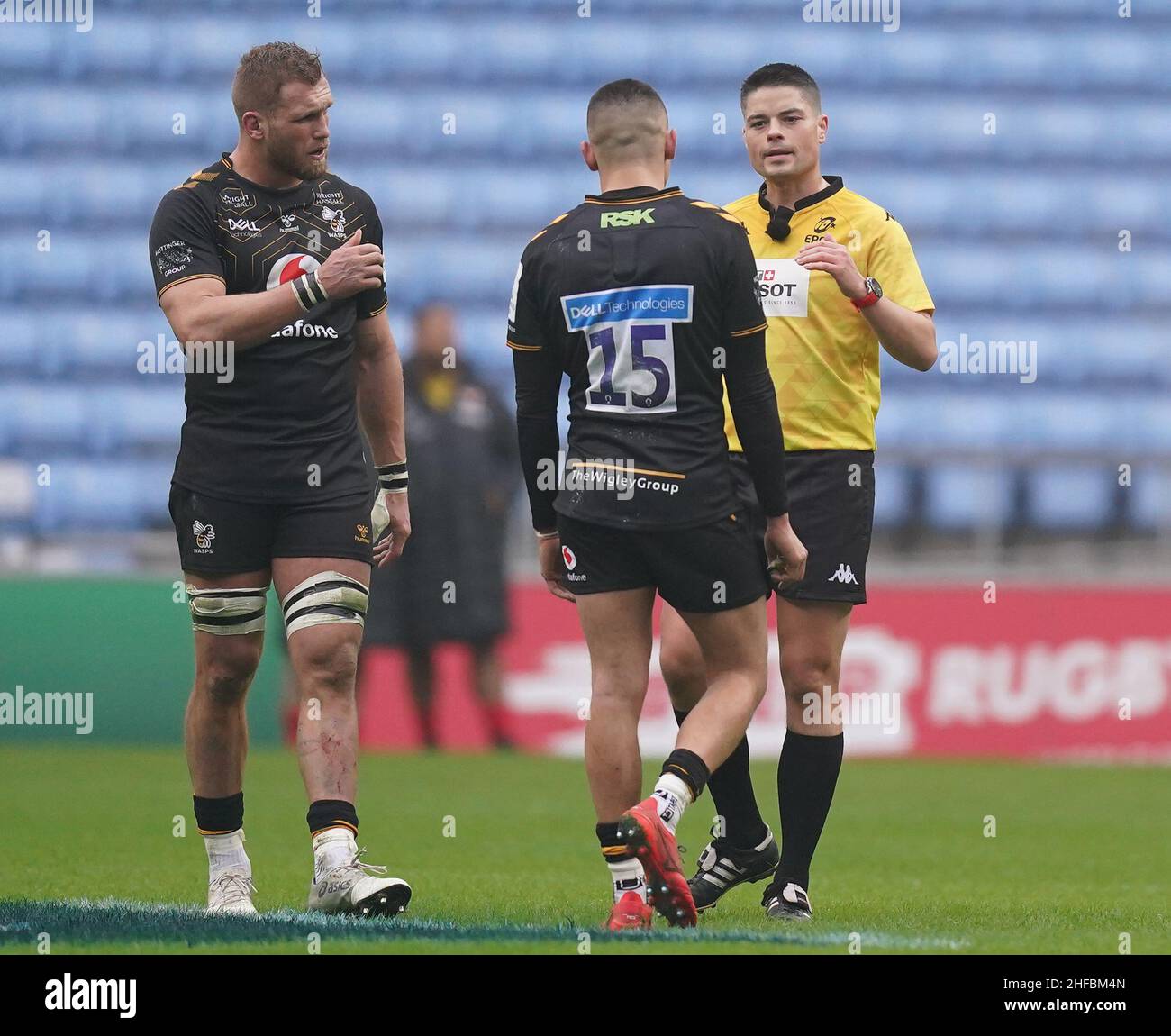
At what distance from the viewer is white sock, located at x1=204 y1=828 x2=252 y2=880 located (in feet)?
16.8

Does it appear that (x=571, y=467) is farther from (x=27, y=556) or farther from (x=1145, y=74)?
(x=1145, y=74)

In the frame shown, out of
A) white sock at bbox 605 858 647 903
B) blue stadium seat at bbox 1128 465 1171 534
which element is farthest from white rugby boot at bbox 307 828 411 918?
blue stadium seat at bbox 1128 465 1171 534

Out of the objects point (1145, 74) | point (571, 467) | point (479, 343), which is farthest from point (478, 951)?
point (1145, 74)

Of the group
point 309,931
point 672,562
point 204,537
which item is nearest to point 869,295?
point 672,562

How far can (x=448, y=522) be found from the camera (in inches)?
458

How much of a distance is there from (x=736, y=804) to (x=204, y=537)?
5.64ft

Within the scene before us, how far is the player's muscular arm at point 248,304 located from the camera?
484cm

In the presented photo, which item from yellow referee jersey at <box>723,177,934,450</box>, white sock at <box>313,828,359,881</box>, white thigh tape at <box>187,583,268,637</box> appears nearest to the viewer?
white sock at <box>313,828,359,881</box>

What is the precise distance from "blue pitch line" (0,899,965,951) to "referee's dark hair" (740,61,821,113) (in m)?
2.34

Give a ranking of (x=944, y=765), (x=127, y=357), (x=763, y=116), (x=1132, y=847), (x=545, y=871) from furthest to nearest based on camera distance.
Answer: (x=127, y=357) < (x=944, y=765) < (x=1132, y=847) < (x=545, y=871) < (x=763, y=116)

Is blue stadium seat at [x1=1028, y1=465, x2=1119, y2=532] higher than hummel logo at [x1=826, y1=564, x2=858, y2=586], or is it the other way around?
hummel logo at [x1=826, y1=564, x2=858, y2=586]

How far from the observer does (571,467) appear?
4.89 metres

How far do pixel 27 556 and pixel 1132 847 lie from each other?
6.78 metres

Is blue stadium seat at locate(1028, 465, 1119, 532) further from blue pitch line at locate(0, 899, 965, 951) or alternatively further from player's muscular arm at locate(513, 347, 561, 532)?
blue pitch line at locate(0, 899, 965, 951)
